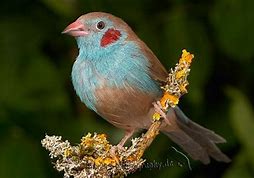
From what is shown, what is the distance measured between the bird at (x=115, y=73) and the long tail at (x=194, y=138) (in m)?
0.21

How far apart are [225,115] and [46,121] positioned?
68cm

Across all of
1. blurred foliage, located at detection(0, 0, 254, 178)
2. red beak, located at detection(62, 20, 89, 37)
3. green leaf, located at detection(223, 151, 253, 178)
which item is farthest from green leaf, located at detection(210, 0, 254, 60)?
red beak, located at detection(62, 20, 89, 37)

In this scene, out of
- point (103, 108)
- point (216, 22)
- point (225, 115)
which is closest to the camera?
point (103, 108)

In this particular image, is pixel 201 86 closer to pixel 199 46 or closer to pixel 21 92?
pixel 199 46

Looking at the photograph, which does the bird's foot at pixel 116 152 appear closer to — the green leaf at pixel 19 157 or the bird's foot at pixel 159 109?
the bird's foot at pixel 159 109

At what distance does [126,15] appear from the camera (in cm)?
266

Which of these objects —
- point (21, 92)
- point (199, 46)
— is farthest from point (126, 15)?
point (21, 92)

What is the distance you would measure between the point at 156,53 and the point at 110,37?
92 centimetres

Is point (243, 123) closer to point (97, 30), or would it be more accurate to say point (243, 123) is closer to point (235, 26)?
point (235, 26)

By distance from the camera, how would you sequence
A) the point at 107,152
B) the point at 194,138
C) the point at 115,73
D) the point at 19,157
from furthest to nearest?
the point at 19,157
the point at 194,138
the point at 115,73
the point at 107,152

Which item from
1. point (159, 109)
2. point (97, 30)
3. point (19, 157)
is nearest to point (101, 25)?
point (97, 30)

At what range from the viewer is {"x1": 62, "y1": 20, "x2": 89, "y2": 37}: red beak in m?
1.59

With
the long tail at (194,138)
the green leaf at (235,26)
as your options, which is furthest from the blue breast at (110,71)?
the green leaf at (235,26)

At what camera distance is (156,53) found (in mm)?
2553
